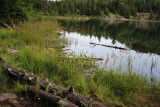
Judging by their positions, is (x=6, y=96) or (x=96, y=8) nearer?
(x=6, y=96)

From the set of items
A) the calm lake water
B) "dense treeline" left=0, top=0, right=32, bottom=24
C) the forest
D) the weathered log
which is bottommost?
the calm lake water

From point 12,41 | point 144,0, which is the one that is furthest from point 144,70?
point 144,0

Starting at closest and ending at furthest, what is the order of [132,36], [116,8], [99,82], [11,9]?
[99,82]
[11,9]
[132,36]
[116,8]

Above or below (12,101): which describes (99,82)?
below

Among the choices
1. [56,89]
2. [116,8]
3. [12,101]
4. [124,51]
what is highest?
[116,8]

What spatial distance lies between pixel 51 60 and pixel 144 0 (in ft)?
443

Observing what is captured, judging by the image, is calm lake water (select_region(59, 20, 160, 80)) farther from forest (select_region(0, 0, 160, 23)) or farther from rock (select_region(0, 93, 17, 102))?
forest (select_region(0, 0, 160, 23))

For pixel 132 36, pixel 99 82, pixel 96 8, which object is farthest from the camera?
pixel 96 8

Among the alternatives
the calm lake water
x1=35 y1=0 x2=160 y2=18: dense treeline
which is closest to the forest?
x1=35 y1=0 x2=160 y2=18: dense treeline

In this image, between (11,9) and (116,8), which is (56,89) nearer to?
(11,9)

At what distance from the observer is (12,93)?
3.48 metres

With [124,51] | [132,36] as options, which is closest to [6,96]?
[124,51]

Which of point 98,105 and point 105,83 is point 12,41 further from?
point 98,105

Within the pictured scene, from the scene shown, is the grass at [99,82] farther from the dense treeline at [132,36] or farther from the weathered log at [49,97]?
the dense treeline at [132,36]
